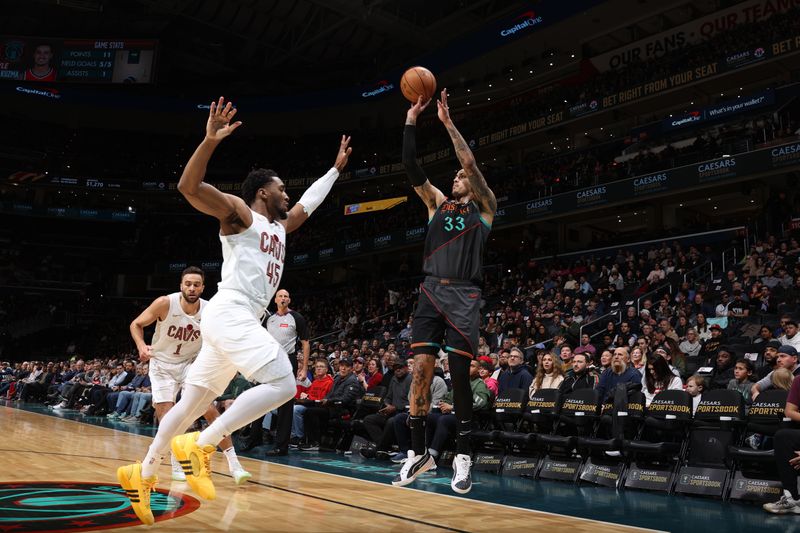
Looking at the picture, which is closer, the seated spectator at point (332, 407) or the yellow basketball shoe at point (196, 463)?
the yellow basketball shoe at point (196, 463)

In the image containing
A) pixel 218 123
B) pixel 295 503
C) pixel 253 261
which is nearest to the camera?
pixel 218 123

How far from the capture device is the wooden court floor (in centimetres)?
377

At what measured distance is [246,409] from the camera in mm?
3646

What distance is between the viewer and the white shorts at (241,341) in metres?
3.67

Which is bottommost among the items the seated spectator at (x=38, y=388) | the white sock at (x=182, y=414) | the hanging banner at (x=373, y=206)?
the seated spectator at (x=38, y=388)

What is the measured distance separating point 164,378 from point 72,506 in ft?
7.14

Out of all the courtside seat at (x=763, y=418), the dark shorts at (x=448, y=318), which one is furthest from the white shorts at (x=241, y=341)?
the courtside seat at (x=763, y=418)

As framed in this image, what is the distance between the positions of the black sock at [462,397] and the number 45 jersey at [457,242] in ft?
1.93

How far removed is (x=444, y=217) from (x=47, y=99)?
38371 millimetres

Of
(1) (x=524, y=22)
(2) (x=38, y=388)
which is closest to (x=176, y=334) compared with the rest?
(2) (x=38, y=388)

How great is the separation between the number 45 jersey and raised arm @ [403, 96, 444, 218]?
187 millimetres

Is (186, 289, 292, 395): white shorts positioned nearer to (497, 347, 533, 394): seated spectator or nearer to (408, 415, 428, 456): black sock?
(408, 415, 428, 456): black sock

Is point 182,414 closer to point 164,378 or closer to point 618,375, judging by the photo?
point 164,378

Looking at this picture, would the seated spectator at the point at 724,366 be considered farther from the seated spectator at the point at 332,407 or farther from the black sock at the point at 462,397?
the black sock at the point at 462,397
